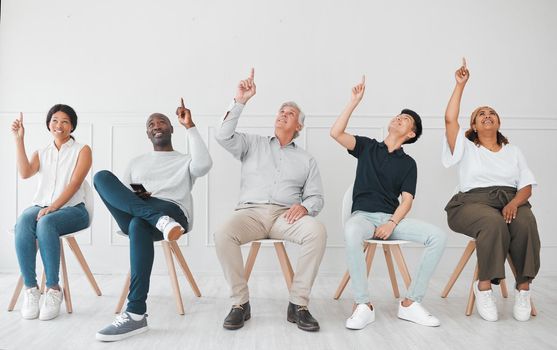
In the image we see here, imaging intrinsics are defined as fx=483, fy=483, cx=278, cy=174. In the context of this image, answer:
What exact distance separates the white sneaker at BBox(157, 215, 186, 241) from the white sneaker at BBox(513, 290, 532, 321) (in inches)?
72.1

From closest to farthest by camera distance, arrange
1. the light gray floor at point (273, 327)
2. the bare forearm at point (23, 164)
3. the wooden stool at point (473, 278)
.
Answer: the light gray floor at point (273, 327) → the wooden stool at point (473, 278) → the bare forearm at point (23, 164)

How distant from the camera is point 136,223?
7.98 ft

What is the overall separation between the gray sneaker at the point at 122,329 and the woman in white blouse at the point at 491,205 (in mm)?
1768

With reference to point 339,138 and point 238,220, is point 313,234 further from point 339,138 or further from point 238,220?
point 339,138

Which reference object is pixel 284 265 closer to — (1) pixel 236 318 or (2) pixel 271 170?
(1) pixel 236 318

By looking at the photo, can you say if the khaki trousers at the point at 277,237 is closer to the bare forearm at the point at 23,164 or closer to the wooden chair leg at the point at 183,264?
the wooden chair leg at the point at 183,264

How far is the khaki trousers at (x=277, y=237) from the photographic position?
2.45 meters

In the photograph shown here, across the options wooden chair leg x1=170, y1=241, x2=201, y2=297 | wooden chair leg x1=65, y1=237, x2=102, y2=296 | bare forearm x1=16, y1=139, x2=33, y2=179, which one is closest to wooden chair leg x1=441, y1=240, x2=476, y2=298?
wooden chair leg x1=170, y1=241, x2=201, y2=297

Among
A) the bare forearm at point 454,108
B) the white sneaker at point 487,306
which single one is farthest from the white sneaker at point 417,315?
the bare forearm at point 454,108

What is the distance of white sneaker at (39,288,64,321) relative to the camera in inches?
98.1

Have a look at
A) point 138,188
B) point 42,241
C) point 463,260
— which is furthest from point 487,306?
point 42,241

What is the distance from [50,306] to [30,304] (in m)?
0.12

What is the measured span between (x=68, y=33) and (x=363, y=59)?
7.67 ft

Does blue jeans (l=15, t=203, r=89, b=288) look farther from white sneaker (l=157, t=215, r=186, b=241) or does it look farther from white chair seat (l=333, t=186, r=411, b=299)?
white chair seat (l=333, t=186, r=411, b=299)
